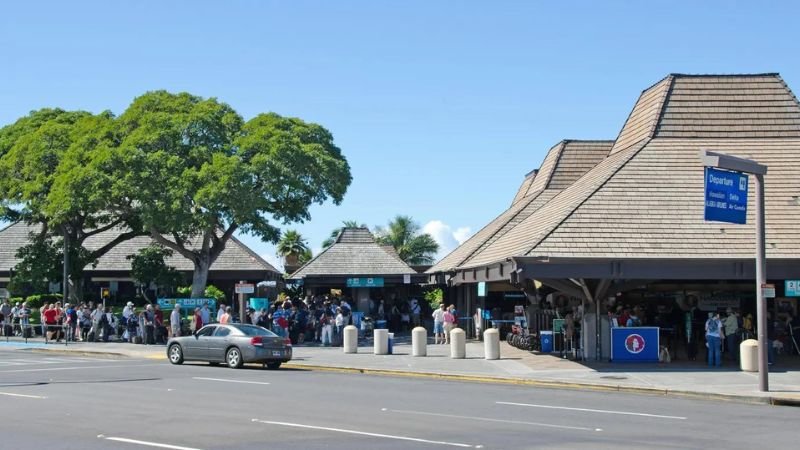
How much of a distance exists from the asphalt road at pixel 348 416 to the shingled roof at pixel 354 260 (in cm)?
2103

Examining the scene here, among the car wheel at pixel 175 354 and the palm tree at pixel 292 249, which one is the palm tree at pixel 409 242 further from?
the car wheel at pixel 175 354

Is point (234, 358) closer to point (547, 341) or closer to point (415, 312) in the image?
point (547, 341)

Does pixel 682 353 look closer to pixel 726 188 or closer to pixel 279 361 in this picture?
pixel 726 188

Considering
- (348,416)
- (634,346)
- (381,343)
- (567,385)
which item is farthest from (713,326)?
(348,416)

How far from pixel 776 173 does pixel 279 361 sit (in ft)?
56.5

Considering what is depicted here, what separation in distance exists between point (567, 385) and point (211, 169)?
21.6 m

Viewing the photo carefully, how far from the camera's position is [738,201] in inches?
891

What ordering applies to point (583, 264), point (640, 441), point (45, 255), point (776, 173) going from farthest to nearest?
point (45, 255) → point (776, 173) → point (583, 264) → point (640, 441)

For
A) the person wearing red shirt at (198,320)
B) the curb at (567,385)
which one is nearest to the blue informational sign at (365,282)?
the person wearing red shirt at (198,320)

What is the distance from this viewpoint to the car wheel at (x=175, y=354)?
29.0 metres

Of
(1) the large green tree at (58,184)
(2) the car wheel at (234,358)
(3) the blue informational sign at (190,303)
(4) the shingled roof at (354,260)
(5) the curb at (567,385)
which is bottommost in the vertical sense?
(5) the curb at (567,385)

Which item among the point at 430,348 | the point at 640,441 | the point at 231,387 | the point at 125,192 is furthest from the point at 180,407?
the point at 125,192

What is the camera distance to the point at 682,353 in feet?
108

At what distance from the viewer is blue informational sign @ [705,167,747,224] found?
875 inches
